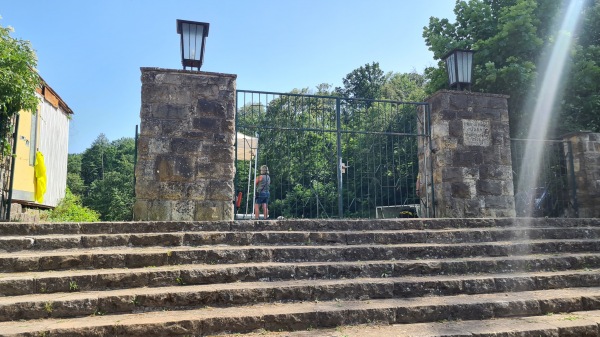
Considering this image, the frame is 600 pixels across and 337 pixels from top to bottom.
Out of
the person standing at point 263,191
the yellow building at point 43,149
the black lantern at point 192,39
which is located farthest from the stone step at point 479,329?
the yellow building at point 43,149

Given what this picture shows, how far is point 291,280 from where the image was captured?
155 inches

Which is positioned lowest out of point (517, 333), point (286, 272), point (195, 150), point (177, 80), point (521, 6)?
point (517, 333)

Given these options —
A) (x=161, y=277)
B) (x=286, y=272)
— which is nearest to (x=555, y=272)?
(x=286, y=272)

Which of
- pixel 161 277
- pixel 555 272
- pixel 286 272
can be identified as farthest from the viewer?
pixel 555 272

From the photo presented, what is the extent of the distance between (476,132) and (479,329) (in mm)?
4163

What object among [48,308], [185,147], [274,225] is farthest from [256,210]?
[48,308]

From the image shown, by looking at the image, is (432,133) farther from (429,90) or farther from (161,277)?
(429,90)

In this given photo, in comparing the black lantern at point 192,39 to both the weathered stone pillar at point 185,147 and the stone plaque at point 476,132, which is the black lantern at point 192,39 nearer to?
the weathered stone pillar at point 185,147

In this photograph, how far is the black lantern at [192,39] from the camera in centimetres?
584

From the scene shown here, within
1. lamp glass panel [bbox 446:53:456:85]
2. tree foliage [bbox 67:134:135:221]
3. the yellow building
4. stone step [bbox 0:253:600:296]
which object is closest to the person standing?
stone step [bbox 0:253:600:296]

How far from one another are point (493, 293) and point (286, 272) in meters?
1.93

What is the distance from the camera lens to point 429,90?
1259 cm

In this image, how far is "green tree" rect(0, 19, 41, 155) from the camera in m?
5.20

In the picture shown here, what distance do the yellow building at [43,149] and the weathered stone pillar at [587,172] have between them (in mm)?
9090
